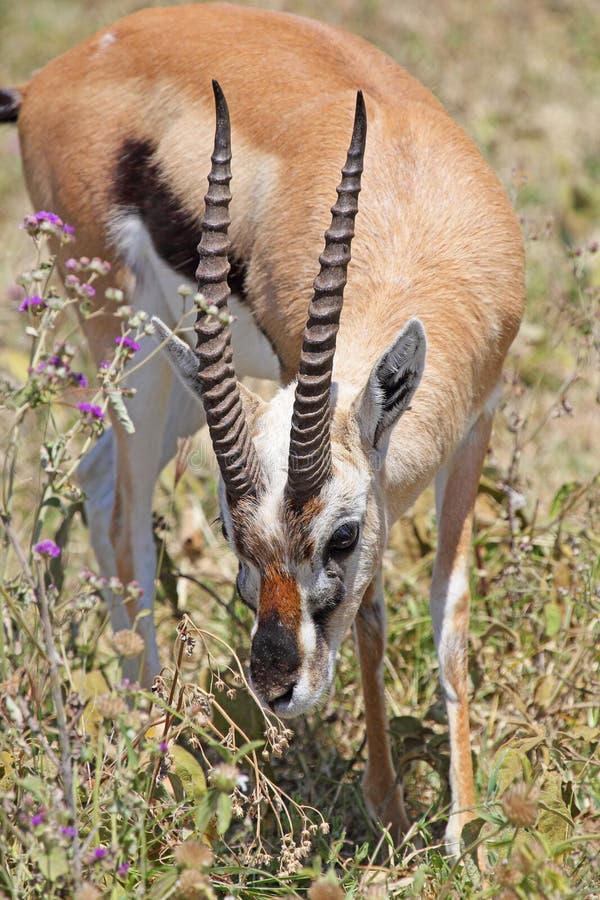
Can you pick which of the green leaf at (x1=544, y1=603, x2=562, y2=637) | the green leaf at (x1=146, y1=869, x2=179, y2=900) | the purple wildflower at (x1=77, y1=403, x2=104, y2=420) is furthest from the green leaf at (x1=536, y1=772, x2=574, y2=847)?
the purple wildflower at (x1=77, y1=403, x2=104, y2=420)

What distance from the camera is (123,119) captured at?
15.5ft

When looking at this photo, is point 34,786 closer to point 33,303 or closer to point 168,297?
point 33,303

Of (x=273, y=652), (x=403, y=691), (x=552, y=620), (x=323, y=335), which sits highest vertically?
(x=323, y=335)

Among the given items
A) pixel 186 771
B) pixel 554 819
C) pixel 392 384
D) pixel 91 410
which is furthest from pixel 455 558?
pixel 91 410

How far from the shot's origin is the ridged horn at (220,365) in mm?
3260

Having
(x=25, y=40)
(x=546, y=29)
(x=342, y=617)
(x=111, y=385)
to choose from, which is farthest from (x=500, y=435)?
(x=25, y=40)

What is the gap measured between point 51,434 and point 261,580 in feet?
11.5

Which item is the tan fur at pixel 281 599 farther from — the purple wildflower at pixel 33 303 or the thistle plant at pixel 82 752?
the purple wildflower at pixel 33 303

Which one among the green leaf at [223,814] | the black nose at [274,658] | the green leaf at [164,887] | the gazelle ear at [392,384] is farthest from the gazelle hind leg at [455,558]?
the green leaf at [223,814]

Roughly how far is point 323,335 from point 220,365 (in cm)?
31

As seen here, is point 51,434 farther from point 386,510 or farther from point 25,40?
point 25,40

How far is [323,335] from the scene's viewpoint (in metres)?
3.20

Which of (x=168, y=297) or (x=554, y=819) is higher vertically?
(x=168, y=297)

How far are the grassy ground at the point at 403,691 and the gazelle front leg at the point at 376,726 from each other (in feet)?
0.28
